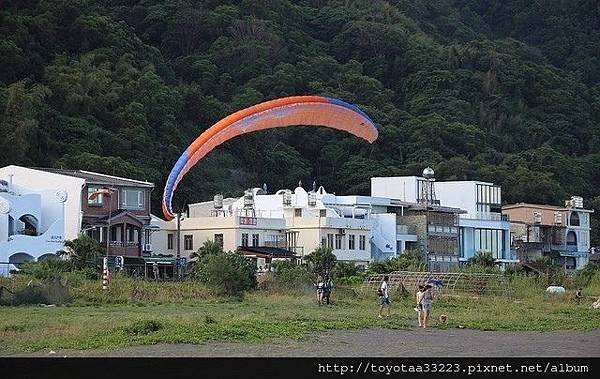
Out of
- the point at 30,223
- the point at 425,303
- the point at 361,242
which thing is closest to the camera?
the point at 425,303

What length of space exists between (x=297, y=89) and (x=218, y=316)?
57.6m

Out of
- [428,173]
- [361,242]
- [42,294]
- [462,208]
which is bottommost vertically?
[42,294]

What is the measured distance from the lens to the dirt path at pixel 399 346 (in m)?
17.6

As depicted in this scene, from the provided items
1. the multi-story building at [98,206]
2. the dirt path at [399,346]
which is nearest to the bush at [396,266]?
the multi-story building at [98,206]

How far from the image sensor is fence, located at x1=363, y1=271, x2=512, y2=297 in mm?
37875

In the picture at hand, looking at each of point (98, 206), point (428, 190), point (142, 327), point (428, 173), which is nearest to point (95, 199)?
point (98, 206)

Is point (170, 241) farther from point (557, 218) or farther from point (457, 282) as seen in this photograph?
point (557, 218)

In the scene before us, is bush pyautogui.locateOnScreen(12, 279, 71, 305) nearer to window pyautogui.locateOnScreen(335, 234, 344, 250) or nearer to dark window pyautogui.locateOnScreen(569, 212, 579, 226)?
window pyautogui.locateOnScreen(335, 234, 344, 250)

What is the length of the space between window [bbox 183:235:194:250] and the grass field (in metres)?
15.4

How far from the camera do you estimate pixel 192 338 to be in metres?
19.0

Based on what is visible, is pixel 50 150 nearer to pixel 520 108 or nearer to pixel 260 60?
pixel 260 60

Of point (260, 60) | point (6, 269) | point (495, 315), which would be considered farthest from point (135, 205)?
point (260, 60)

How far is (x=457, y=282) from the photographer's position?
128 ft

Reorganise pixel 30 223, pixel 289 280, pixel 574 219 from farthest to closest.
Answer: pixel 574 219
pixel 30 223
pixel 289 280
